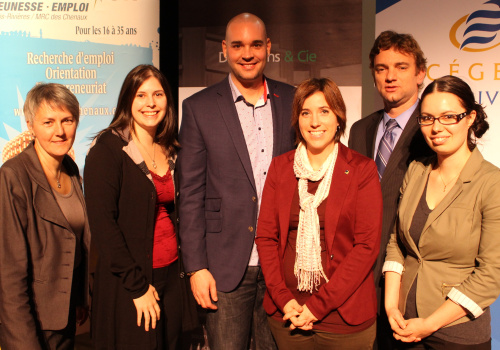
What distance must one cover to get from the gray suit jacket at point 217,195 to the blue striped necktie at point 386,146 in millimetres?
583

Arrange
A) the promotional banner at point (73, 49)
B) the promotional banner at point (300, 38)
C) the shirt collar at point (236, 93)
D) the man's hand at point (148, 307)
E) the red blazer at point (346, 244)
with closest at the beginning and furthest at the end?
the red blazer at point (346, 244) → the man's hand at point (148, 307) → the shirt collar at point (236, 93) → the promotional banner at point (73, 49) → the promotional banner at point (300, 38)

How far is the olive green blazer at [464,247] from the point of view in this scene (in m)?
1.91

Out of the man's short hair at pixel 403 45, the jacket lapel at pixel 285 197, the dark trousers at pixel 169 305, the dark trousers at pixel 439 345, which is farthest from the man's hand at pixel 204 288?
the man's short hair at pixel 403 45

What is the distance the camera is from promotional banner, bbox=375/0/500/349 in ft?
11.6

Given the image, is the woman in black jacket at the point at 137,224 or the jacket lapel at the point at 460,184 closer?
the jacket lapel at the point at 460,184

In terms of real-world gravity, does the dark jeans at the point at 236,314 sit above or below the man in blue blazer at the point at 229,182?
below

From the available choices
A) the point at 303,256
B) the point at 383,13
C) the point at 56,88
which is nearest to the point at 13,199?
the point at 56,88

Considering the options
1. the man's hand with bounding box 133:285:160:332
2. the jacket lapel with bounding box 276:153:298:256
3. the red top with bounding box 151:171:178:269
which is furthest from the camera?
the red top with bounding box 151:171:178:269

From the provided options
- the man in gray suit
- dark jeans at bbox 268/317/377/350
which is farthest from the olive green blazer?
the man in gray suit

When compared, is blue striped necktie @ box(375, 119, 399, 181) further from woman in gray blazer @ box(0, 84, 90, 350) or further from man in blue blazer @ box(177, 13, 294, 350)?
woman in gray blazer @ box(0, 84, 90, 350)

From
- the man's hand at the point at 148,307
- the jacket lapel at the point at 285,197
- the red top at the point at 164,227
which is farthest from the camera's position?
the red top at the point at 164,227

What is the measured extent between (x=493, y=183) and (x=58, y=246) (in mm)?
2013

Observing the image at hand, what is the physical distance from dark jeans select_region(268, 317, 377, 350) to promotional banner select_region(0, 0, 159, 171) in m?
2.28

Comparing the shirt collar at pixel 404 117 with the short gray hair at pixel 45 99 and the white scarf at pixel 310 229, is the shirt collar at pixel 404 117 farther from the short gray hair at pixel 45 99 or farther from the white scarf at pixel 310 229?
the short gray hair at pixel 45 99
